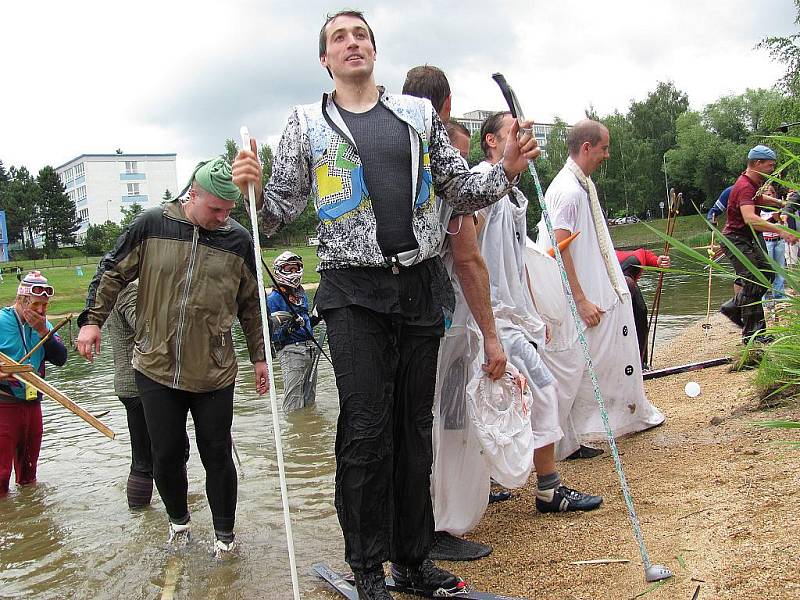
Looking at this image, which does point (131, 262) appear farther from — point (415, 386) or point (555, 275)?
Result: point (555, 275)

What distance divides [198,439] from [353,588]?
1.32 m

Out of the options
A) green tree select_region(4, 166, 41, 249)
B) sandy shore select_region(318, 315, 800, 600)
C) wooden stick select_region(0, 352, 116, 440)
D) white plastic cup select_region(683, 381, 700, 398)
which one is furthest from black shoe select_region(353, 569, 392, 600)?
green tree select_region(4, 166, 41, 249)

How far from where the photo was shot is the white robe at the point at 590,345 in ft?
16.3

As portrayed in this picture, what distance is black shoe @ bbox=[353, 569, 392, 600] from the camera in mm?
3102

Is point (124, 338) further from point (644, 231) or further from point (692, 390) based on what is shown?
point (644, 231)

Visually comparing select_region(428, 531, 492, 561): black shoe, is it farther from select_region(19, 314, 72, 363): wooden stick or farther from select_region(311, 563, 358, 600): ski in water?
select_region(19, 314, 72, 363): wooden stick

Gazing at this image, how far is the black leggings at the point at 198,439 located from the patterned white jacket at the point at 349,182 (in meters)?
1.33

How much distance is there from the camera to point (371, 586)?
311 cm

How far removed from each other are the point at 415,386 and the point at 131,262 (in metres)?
1.86

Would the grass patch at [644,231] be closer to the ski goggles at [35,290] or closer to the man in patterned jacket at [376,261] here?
the ski goggles at [35,290]

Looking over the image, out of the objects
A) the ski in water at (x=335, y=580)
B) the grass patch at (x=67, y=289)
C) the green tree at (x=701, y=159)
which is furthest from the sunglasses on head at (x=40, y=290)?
the green tree at (x=701, y=159)

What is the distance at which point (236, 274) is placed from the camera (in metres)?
4.36

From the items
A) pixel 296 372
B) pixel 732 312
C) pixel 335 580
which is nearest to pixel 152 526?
pixel 335 580

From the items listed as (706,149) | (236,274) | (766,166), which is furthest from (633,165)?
(236,274)
